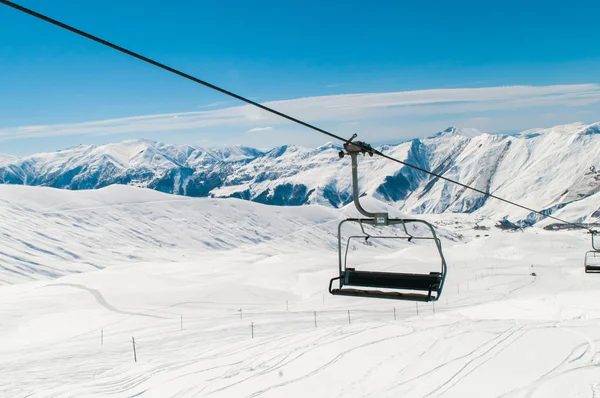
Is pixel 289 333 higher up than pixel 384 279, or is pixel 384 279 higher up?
pixel 384 279

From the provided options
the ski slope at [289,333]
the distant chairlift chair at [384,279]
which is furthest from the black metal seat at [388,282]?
the ski slope at [289,333]

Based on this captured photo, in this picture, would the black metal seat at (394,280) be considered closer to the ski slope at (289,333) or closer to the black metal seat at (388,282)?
A: the black metal seat at (388,282)

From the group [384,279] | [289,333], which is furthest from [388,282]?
[289,333]

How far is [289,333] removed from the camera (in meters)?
34.0

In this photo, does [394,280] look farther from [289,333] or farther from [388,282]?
[289,333]

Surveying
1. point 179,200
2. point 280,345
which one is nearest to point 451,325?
point 280,345

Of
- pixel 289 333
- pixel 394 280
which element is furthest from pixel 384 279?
pixel 289 333

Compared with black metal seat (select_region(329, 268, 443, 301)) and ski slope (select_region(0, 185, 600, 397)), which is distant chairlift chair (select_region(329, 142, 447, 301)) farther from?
ski slope (select_region(0, 185, 600, 397))

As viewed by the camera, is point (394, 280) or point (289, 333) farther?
point (289, 333)

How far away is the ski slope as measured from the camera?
21438 mm

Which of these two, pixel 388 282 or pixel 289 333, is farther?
pixel 289 333

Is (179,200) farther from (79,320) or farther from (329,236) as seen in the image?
(79,320)

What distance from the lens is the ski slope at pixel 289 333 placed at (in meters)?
21.4

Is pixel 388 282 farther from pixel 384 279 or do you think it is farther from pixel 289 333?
pixel 289 333
